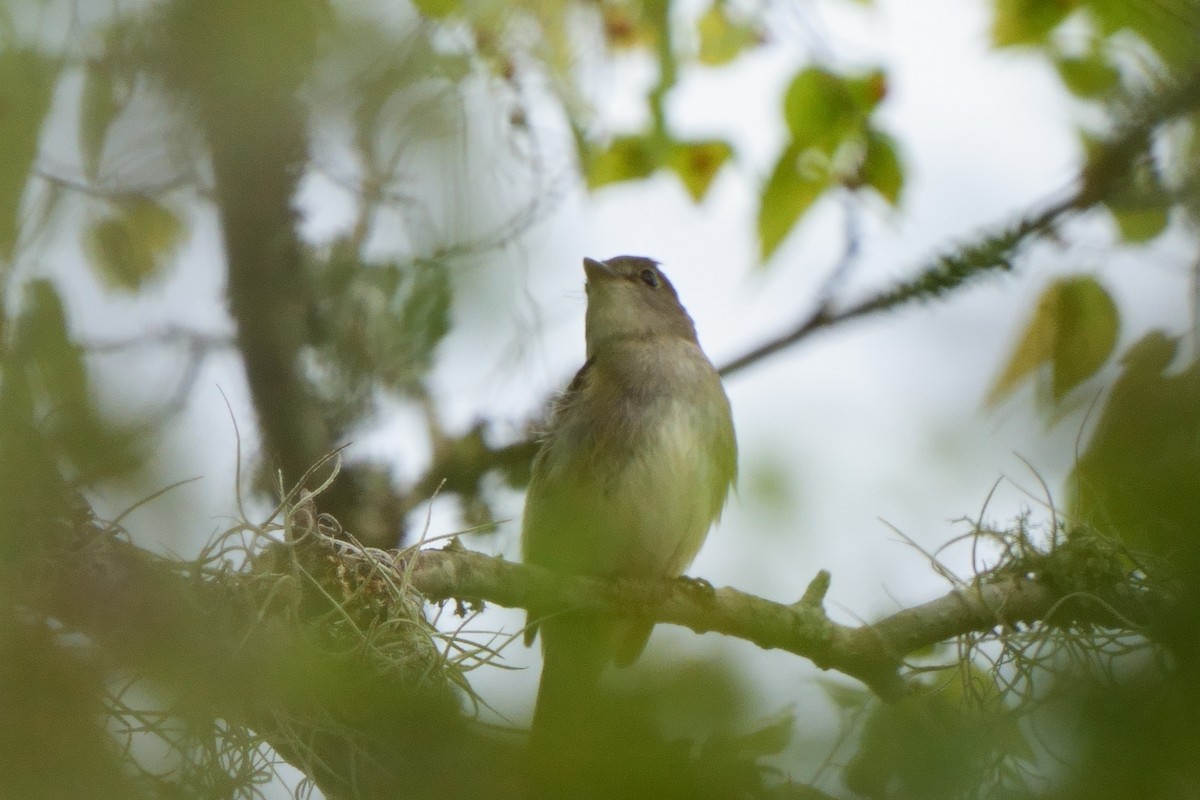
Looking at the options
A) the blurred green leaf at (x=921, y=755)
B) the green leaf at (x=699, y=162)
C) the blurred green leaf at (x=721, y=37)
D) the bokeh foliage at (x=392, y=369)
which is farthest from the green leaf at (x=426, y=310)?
the blurred green leaf at (x=921, y=755)

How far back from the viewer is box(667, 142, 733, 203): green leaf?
4.68m

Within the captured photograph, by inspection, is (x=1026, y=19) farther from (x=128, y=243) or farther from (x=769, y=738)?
(x=769, y=738)

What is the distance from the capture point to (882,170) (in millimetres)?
4094

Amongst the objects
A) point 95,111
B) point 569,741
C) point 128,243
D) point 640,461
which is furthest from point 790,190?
Result: point 569,741

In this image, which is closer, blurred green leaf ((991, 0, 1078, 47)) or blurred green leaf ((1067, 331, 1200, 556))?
blurred green leaf ((1067, 331, 1200, 556))

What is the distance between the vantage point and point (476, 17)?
12.3 ft

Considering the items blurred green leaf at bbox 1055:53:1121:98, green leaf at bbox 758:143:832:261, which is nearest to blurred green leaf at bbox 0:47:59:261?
green leaf at bbox 758:143:832:261

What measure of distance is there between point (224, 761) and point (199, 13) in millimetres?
1319

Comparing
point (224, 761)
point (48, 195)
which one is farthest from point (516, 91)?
point (224, 761)

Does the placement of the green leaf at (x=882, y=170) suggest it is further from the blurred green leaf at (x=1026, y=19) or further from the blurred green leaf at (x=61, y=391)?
the blurred green leaf at (x=61, y=391)

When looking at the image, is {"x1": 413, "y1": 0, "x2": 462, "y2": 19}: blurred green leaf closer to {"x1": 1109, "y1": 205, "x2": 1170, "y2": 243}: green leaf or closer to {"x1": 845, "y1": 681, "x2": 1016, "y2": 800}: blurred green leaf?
{"x1": 1109, "y1": 205, "x2": 1170, "y2": 243}: green leaf

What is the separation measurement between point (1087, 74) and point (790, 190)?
3.20 feet

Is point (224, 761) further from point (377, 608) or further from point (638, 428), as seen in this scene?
point (638, 428)

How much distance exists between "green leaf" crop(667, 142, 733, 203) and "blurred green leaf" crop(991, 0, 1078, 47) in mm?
1156
